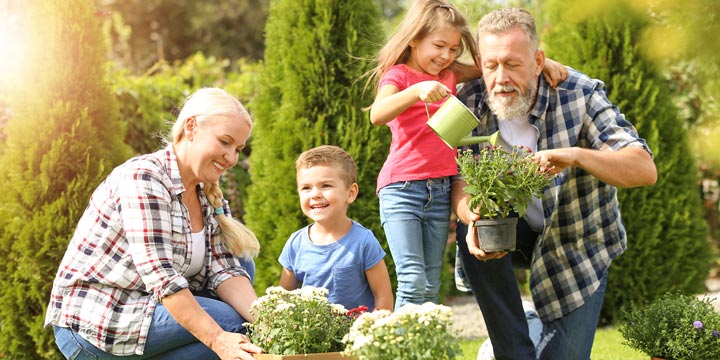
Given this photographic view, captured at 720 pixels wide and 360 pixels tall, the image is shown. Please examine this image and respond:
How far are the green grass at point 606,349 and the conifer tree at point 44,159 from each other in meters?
2.50

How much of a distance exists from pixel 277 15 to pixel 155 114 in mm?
1325

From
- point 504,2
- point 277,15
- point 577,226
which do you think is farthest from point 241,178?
point 504,2

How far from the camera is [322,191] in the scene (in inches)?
145

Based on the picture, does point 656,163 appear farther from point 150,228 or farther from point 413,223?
point 150,228

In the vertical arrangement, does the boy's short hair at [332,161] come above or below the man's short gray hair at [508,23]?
below

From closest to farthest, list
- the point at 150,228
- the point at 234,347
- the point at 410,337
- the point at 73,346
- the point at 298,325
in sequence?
1. the point at 410,337
2. the point at 298,325
3. the point at 234,347
4. the point at 150,228
5. the point at 73,346

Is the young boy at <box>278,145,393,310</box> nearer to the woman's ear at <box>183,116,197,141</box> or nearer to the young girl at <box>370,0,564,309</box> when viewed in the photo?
the young girl at <box>370,0,564,309</box>

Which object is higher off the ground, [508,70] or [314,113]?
[508,70]

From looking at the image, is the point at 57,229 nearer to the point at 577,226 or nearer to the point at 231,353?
the point at 231,353

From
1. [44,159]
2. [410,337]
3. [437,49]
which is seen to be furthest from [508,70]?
[44,159]

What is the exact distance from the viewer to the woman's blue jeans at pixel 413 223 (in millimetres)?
3621

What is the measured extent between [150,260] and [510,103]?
1.60 metres

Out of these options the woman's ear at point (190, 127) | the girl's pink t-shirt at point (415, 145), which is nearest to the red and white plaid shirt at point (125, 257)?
the woman's ear at point (190, 127)

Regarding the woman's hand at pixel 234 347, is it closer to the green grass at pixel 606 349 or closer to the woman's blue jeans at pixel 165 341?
the woman's blue jeans at pixel 165 341
